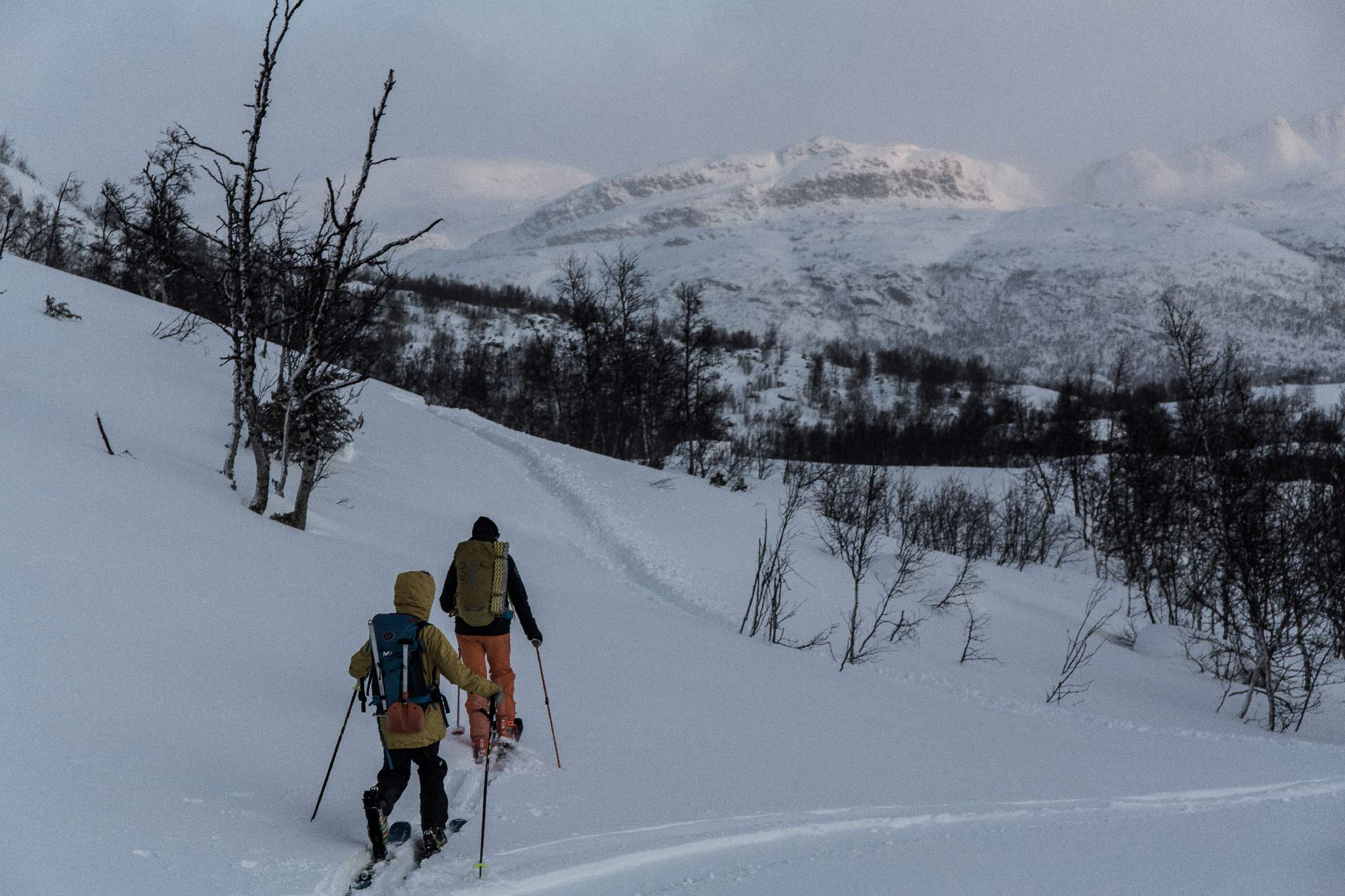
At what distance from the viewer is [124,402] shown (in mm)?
14648

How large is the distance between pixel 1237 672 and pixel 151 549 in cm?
2298

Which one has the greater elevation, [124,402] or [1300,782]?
[124,402]

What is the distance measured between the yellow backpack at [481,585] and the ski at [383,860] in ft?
6.74

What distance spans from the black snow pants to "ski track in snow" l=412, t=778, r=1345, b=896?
382 mm

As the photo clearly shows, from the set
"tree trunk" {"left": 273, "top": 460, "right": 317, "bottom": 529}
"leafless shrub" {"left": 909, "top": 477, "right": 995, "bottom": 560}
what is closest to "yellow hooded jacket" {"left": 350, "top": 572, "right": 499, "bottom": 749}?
"tree trunk" {"left": 273, "top": 460, "right": 317, "bottom": 529}

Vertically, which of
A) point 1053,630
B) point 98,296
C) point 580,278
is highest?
point 580,278

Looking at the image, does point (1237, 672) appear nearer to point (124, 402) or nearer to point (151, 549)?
point (151, 549)

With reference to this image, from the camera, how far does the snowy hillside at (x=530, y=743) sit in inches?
160

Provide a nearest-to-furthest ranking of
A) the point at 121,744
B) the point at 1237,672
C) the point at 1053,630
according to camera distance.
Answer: the point at 121,744 < the point at 1237,672 < the point at 1053,630

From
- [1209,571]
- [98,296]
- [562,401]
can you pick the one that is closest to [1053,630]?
[1209,571]

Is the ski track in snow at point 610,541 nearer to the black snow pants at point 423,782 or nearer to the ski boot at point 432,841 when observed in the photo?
the black snow pants at point 423,782

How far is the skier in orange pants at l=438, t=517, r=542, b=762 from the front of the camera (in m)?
6.21

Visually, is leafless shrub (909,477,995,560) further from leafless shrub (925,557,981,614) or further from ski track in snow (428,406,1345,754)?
ski track in snow (428,406,1345,754)

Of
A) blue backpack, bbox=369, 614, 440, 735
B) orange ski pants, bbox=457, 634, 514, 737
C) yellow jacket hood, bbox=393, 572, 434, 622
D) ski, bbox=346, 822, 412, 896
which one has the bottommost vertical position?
ski, bbox=346, 822, 412, 896
